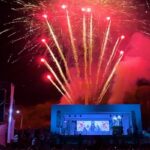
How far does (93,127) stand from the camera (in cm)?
3328

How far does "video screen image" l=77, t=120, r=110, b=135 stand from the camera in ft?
109

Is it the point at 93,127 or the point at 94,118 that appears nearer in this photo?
the point at 93,127

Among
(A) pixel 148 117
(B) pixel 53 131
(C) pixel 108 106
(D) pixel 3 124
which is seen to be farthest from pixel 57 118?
(A) pixel 148 117

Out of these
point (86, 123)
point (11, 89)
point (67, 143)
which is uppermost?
point (11, 89)

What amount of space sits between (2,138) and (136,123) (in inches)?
541

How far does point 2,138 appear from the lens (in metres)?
27.4

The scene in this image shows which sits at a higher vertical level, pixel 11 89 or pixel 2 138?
pixel 11 89

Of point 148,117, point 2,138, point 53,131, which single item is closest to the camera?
point 2,138

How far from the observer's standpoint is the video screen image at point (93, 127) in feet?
109

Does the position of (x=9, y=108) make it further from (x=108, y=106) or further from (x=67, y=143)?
(x=108, y=106)

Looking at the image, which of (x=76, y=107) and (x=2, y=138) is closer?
(x=2, y=138)

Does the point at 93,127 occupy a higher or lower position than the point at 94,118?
lower

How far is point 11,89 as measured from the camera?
30.1 m

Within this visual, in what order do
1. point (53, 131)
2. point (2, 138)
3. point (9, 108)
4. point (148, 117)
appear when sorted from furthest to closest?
point (148, 117)
point (53, 131)
point (9, 108)
point (2, 138)
